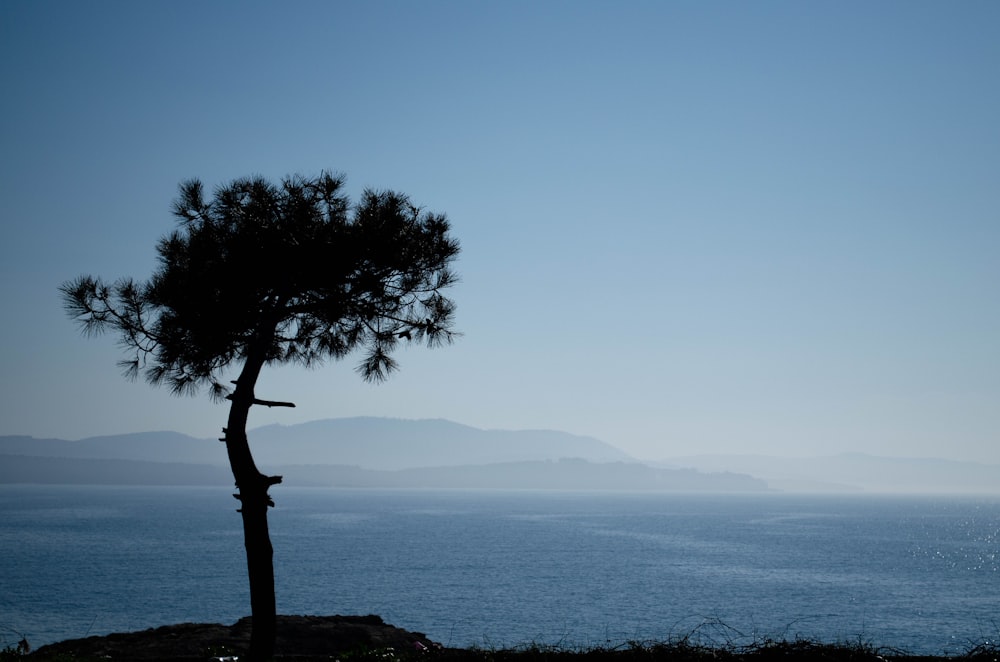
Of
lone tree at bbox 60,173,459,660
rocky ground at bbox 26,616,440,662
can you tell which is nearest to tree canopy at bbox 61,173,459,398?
lone tree at bbox 60,173,459,660

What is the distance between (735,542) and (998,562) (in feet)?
140

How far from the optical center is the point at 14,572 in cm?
8800

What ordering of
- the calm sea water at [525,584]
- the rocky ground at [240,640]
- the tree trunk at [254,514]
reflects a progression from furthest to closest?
the calm sea water at [525,584]
the rocky ground at [240,640]
the tree trunk at [254,514]

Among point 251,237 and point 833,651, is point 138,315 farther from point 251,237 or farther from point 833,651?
point 833,651

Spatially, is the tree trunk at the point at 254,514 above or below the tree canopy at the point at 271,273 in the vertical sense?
below

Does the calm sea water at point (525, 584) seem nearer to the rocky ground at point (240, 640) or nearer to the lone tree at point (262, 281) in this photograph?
the rocky ground at point (240, 640)

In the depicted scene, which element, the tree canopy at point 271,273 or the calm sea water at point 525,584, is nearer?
the tree canopy at point 271,273

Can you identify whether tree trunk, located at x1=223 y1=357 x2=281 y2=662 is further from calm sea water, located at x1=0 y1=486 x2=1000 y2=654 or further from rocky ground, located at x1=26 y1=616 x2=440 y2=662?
calm sea water, located at x1=0 y1=486 x2=1000 y2=654

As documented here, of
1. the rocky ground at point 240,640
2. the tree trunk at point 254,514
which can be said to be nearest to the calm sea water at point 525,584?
the rocky ground at point 240,640

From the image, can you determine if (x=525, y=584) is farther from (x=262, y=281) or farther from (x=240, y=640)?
→ (x=262, y=281)

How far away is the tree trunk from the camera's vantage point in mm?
12820

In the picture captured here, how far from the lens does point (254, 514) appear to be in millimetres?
13305

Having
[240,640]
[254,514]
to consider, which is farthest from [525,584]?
[254,514]

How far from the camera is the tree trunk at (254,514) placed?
42.1 feet
